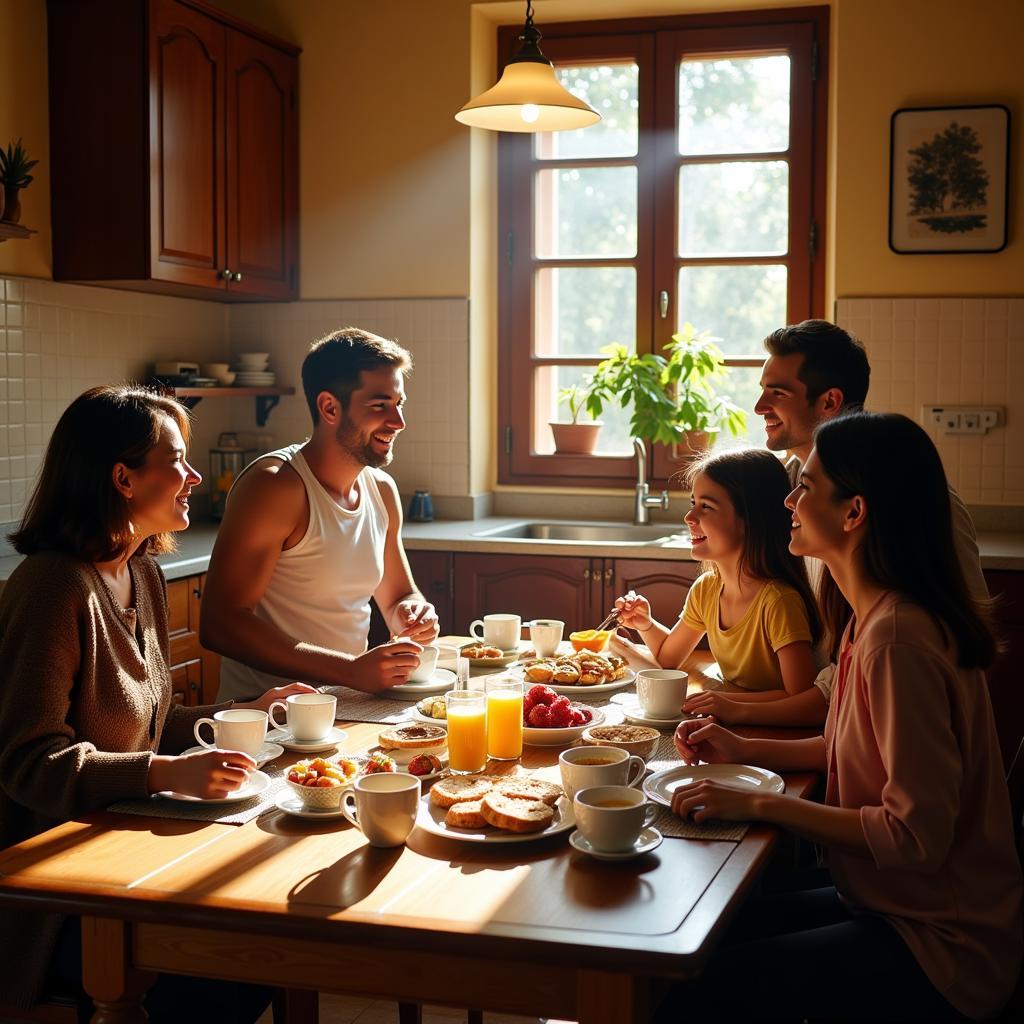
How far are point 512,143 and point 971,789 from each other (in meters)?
3.52

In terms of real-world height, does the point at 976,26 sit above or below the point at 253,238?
above

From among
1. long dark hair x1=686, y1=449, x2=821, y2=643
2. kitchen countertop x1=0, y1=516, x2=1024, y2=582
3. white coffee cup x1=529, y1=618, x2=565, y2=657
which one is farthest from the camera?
kitchen countertop x1=0, y1=516, x2=1024, y2=582

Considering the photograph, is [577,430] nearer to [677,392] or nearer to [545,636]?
[677,392]

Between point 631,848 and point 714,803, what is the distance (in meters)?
0.18

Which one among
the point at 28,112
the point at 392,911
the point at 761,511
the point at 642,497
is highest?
the point at 28,112

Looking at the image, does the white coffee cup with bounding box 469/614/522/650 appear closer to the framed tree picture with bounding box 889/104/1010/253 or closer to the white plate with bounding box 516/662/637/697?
the white plate with bounding box 516/662/637/697

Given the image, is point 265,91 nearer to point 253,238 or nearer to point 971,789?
point 253,238

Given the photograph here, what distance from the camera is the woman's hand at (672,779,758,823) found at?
64.7 inches

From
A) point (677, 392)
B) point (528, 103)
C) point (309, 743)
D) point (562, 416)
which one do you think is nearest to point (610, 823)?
point (309, 743)

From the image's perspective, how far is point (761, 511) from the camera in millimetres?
2400

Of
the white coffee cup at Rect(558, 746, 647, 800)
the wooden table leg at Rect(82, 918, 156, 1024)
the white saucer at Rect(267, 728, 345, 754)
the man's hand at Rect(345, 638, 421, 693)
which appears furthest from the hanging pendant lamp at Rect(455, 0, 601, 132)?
the wooden table leg at Rect(82, 918, 156, 1024)

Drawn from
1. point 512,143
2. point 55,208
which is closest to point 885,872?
point 55,208

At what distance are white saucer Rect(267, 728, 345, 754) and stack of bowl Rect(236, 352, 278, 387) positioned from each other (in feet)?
8.94

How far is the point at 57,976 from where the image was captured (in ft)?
5.89
